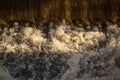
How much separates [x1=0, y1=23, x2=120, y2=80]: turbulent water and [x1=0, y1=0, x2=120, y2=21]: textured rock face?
167mm

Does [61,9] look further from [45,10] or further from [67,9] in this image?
[45,10]

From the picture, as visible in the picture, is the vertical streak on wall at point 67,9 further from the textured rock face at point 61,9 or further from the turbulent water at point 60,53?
the turbulent water at point 60,53

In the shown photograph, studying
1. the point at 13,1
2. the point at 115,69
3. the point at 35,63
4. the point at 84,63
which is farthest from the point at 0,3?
the point at 115,69

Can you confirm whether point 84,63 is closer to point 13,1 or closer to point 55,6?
point 55,6

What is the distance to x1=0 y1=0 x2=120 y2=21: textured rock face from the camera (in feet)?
14.9

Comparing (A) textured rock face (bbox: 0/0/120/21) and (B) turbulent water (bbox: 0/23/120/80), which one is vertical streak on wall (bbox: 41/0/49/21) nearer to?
(A) textured rock face (bbox: 0/0/120/21)

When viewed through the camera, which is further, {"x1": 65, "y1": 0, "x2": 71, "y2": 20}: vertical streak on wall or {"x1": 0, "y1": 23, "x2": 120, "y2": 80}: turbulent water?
{"x1": 65, "y1": 0, "x2": 71, "y2": 20}: vertical streak on wall

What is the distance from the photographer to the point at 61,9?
4.57 metres

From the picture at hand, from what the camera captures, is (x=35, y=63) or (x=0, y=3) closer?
(x=35, y=63)

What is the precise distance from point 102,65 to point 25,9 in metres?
1.29

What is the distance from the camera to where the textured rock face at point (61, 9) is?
4.53m

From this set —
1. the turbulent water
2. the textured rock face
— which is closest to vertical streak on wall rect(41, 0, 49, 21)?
the textured rock face

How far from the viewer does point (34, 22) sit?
464 centimetres

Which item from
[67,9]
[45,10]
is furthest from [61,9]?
[45,10]
